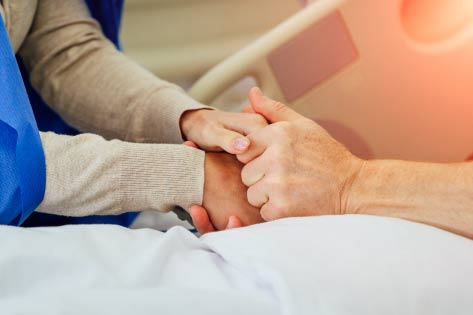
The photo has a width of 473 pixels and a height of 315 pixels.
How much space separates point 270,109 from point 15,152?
40 centimetres

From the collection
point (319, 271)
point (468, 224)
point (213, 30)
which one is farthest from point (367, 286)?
point (213, 30)

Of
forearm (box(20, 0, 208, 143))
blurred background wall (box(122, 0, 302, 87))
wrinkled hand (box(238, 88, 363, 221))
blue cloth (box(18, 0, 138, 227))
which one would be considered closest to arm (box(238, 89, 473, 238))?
wrinkled hand (box(238, 88, 363, 221))

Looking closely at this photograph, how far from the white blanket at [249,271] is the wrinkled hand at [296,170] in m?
0.12

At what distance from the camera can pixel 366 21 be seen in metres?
1.14

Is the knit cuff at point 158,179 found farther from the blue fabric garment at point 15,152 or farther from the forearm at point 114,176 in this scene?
the blue fabric garment at point 15,152

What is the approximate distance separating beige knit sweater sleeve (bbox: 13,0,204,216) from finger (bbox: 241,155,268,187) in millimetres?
68

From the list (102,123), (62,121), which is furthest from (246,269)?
(62,121)

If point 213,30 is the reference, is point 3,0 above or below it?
above

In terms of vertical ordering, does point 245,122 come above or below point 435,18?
below

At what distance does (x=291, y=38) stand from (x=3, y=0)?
0.49 m

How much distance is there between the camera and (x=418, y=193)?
2.63 feet

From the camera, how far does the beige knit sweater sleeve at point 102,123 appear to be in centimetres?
89

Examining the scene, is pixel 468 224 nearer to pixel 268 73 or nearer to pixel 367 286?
pixel 367 286

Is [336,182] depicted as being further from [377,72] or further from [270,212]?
[377,72]
